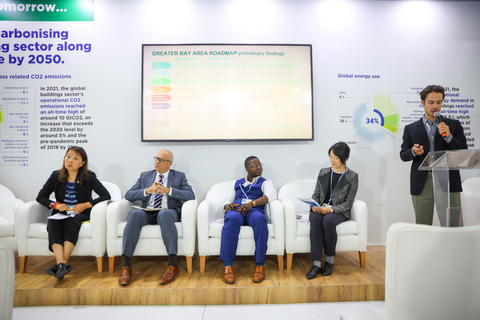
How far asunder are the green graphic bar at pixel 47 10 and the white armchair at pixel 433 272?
4053 mm

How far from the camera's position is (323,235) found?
2613mm

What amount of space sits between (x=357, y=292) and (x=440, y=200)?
1.20m

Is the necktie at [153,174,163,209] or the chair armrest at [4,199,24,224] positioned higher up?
the necktie at [153,174,163,209]

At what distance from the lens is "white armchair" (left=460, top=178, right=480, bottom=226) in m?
1.16

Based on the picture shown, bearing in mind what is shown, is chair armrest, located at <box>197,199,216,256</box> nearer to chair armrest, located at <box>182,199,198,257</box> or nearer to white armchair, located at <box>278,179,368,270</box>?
chair armrest, located at <box>182,199,198,257</box>

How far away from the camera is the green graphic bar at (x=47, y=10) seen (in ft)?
11.5

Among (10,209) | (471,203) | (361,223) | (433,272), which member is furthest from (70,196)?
(471,203)

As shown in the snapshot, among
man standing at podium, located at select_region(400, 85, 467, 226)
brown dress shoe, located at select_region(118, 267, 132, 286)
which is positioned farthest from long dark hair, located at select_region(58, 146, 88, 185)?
man standing at podium, located at select_region(400, 85, 467, 226)

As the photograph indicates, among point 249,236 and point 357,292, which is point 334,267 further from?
point 249,236

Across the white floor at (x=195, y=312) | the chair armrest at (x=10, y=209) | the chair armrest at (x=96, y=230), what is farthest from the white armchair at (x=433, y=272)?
the chair armrest at (x=10, y=209)

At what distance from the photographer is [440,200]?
149 centimetres

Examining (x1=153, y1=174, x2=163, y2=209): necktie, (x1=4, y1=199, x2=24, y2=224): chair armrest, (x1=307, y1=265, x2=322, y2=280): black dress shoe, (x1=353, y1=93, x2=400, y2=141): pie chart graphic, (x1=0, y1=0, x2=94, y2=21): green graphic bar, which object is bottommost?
(x1=307, y1=265, x2=322, y2=280): black dress shoe

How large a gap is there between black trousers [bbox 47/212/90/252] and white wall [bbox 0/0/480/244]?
95cm

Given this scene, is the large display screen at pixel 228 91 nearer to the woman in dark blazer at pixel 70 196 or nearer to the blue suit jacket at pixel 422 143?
the woman in dark blazer at pixel 70 196
